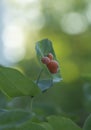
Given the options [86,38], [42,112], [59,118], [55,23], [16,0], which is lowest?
[16,0]

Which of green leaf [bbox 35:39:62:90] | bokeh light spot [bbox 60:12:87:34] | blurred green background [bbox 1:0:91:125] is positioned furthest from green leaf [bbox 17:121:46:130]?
bokeh light spot [bbox 60:12:87:34]

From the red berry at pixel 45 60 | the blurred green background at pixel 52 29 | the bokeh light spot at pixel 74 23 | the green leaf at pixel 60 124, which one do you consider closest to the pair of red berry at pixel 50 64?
the red berry at pixel 45 60

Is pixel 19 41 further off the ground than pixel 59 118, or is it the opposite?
pixel 59 118

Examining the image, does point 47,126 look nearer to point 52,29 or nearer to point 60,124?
point 60,124

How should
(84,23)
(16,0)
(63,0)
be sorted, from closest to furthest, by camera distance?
(84,23)
(63,0)
(16,0)

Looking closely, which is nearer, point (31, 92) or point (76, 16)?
point (31, 92)

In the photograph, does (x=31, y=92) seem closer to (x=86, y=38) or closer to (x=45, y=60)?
(x=45, y=60)

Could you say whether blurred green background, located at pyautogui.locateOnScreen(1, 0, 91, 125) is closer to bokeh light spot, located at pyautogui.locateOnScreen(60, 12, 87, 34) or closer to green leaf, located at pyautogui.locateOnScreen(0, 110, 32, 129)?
bokeh light spot, located at pyautogui.locateOnScreen(60, 12, 87, 34)

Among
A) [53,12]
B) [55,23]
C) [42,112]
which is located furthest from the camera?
[53,12]

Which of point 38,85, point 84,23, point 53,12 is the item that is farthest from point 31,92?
point 53,12
